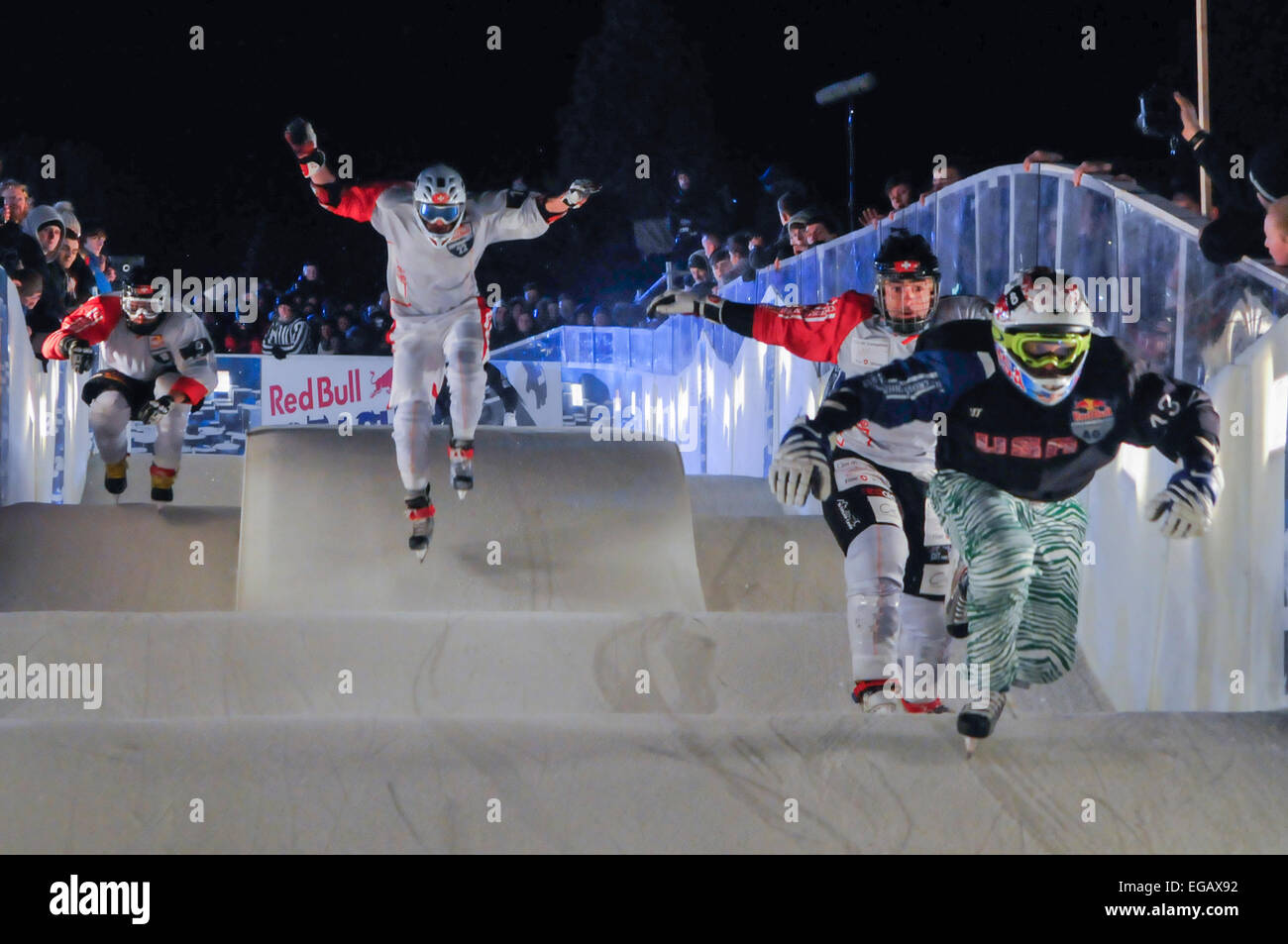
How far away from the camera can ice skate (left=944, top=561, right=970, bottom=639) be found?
538 centimetres

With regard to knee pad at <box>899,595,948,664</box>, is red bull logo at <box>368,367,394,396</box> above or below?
above

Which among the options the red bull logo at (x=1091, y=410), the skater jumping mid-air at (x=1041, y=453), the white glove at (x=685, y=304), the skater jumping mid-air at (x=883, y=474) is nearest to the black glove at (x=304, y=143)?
the white glove at (x=685, y=304)

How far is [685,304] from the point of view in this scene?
6.06 m

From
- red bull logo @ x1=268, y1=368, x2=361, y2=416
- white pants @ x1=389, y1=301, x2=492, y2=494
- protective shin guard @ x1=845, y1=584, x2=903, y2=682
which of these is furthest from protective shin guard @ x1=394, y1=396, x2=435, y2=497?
red bull logo @ x1=268, y1=368, x2=361, y2=416

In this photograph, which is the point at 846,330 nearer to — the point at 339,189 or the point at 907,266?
the point at 907,266

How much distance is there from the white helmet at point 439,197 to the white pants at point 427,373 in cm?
57

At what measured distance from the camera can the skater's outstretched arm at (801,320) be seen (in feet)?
20.3

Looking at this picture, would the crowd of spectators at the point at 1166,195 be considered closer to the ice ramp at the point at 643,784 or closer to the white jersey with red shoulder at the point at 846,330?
the white jersey with red shoulder at the point at 846,330

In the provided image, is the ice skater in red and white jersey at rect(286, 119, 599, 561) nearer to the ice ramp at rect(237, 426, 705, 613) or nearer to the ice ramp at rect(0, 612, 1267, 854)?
the ice ramp at rect(237, 426, 705, 613)

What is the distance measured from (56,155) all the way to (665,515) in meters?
15.7

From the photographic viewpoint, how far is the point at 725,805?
446 cm

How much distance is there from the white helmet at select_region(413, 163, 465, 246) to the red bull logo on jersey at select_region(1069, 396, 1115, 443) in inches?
136
